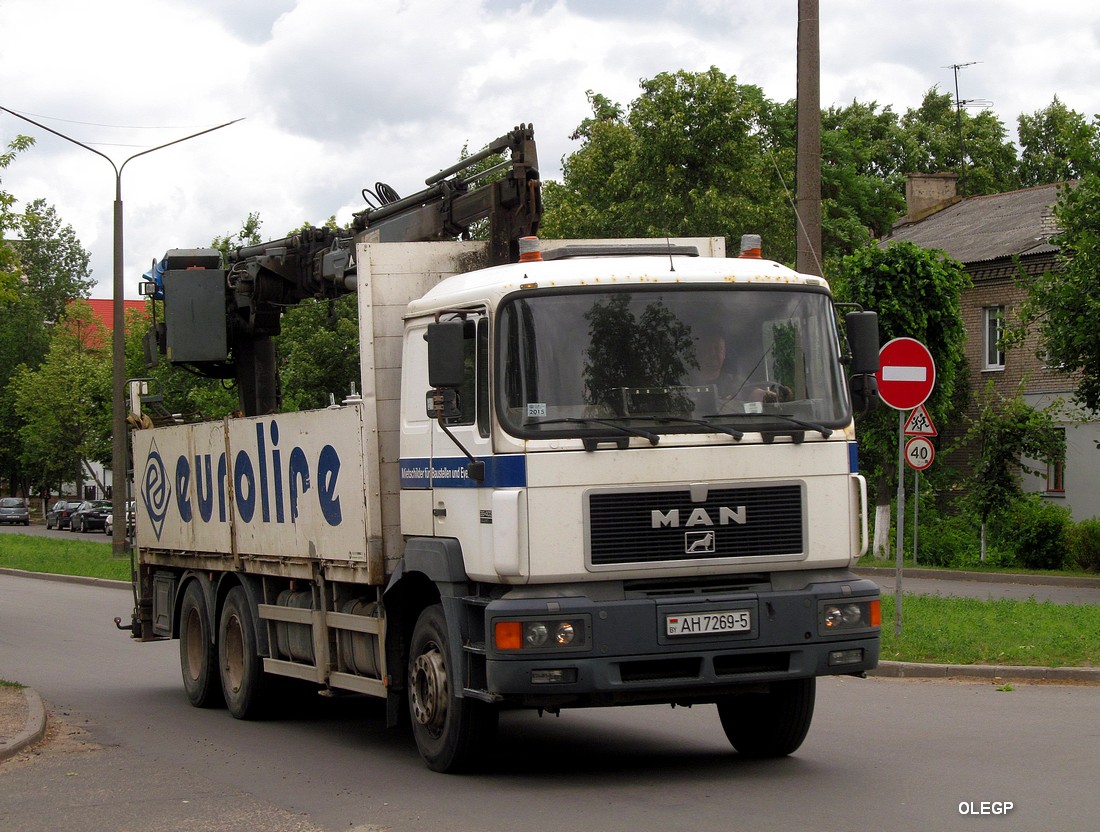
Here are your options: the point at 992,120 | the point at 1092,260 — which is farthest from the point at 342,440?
the point at 992,120

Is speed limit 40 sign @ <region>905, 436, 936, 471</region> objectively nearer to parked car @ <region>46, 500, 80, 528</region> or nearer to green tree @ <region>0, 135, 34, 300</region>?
green tree @ <region>0, 135, 34, 300</region>

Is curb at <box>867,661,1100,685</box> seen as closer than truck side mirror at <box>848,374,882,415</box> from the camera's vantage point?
No

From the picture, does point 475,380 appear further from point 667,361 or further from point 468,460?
point 667,361

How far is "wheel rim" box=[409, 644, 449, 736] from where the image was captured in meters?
8.84

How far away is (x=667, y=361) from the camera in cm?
847

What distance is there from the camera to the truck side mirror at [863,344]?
29.7 feet

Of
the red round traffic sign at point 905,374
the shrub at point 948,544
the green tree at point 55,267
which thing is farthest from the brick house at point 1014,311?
the green tree at point 55,267

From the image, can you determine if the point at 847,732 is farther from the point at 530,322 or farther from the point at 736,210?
the point at 736,210

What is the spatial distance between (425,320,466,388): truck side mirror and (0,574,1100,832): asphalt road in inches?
86.8

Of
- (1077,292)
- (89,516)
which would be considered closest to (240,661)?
(1077,292)

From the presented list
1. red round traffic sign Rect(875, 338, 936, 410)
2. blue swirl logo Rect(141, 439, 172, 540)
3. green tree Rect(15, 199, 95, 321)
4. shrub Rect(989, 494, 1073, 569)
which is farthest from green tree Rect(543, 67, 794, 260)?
green tree Rect(15, 199, 95, 321)

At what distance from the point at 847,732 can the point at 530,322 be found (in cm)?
382

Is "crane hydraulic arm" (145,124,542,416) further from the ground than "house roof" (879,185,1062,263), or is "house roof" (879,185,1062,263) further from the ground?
"house roof" (879,185,1062,263)

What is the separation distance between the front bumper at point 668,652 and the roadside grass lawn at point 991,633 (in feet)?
17.2
